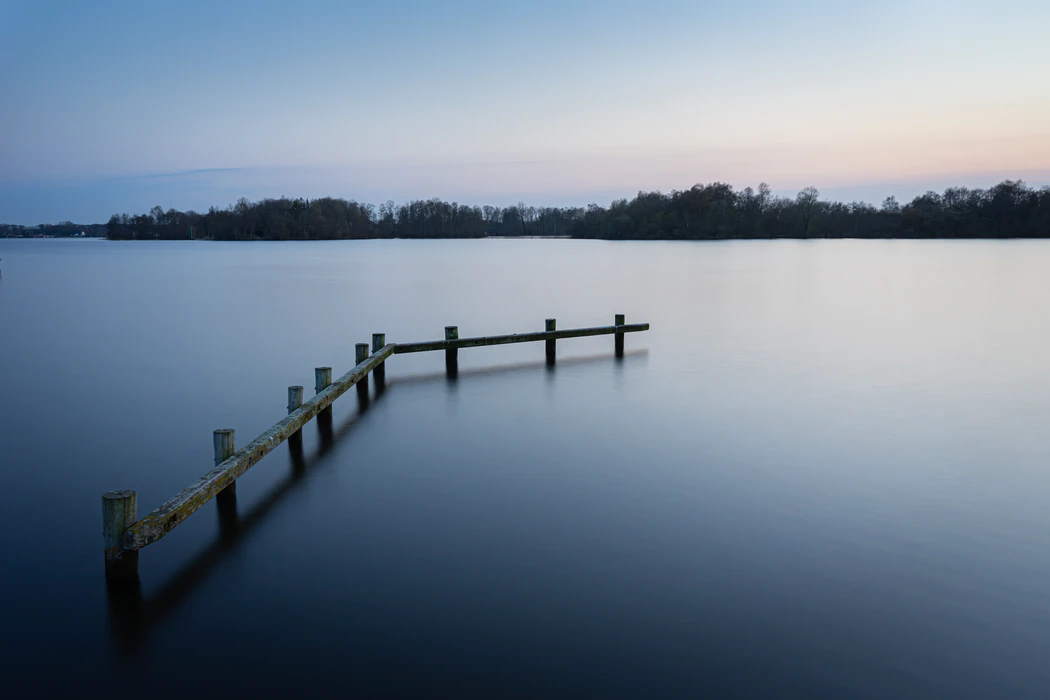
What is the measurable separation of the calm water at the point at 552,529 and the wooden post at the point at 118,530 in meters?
0.26

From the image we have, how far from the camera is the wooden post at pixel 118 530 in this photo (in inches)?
239

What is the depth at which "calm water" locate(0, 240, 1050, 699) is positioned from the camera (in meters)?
5.68

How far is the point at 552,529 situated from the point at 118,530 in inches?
174

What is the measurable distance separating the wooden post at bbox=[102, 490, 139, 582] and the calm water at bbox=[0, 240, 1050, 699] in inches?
10.4

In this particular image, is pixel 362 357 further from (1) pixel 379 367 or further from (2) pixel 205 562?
(2) pixel 205 562

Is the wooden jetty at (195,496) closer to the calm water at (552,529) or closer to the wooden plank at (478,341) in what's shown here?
the calm water at (552,529)

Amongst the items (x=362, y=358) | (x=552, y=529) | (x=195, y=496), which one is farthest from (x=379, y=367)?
(x=195, y=496)

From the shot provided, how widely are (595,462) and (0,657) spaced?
7.39m

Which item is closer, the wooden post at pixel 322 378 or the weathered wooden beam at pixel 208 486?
the weathered wooden beam at pixel 208 486

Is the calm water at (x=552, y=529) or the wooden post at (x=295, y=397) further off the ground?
the wooden post at (x=295, y=397)

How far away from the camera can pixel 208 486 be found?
7.14 meters

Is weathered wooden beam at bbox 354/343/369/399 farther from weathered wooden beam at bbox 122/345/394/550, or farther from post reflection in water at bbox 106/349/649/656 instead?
weathered wooden beam at bbox 122/345/394/550

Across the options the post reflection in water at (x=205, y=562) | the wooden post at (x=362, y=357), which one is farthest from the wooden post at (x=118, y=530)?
the wooden post at (x=362, y=357)

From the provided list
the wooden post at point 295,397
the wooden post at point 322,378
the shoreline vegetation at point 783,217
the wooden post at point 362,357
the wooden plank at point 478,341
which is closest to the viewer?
the wooden post at point 295,397
